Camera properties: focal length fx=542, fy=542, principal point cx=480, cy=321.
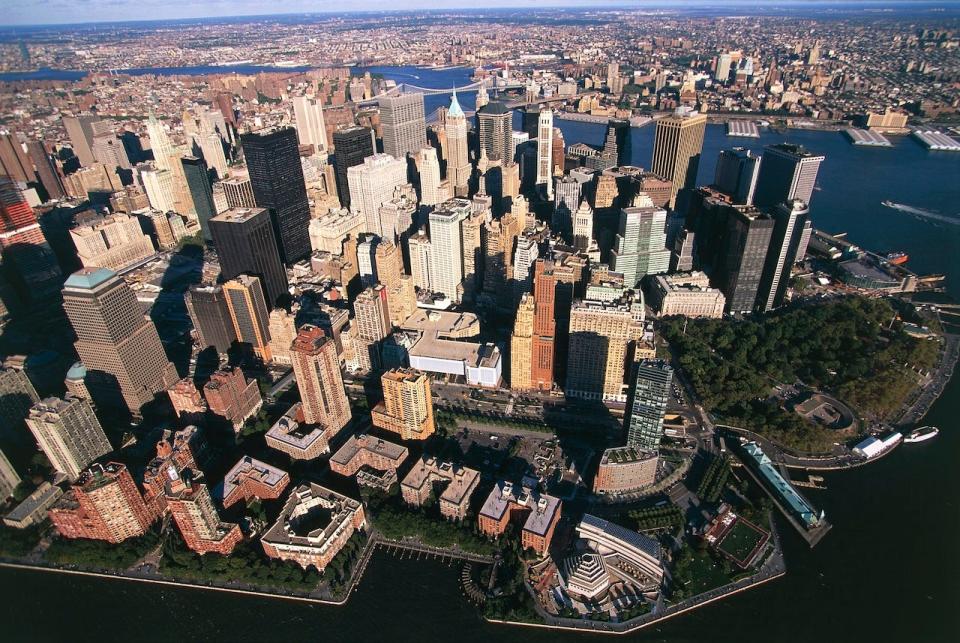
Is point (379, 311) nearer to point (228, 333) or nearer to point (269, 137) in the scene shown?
point (228, 333)

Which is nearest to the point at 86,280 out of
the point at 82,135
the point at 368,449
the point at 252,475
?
the point at 252,475

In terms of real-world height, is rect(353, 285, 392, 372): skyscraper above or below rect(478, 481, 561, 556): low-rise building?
above

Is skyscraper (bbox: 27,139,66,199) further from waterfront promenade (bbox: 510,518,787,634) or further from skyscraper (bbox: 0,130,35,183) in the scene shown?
waterfront promenade (bbox: 510,518,787,634)

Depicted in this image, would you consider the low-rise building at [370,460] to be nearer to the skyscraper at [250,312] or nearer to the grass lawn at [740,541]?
the skyscraper at [250,312]

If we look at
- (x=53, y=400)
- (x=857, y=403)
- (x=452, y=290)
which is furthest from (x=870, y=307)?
(x=53, y=400)

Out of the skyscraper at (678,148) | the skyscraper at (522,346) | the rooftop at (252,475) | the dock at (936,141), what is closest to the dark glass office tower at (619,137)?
the skyscraper at (678,148)

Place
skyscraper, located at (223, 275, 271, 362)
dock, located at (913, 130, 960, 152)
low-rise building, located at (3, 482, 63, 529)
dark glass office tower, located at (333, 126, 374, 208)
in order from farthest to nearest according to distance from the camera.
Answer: dock, located at (913, 130, 960, 152) < dark glass office tower, located at (333, 126, 374, 208) < skyscraper, located at (223, 275, 271, 362) < low-rise building, located at (3, 482, 63, 529)

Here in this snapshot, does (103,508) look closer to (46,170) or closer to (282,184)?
(282,184)

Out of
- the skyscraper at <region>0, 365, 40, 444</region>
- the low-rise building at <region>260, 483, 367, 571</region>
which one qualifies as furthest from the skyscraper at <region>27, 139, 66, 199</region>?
the low-rise building at <region>260, 483, 367, 571</region>
